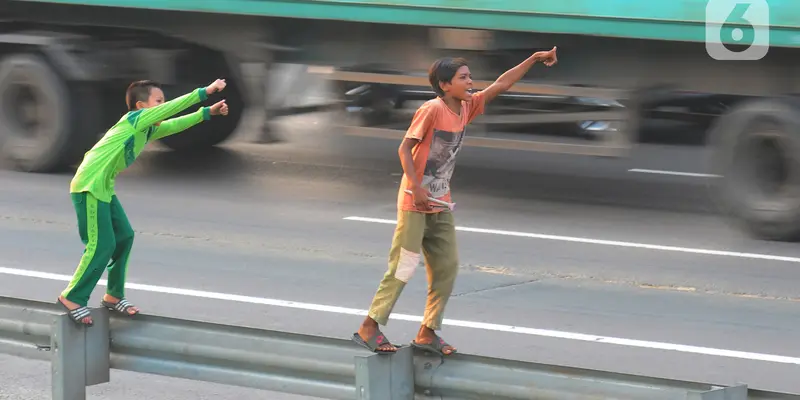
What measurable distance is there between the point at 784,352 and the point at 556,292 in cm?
185

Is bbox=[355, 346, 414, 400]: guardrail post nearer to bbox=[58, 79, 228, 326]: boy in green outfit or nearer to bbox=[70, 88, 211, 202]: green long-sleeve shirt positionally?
bbox=[58, 79, 228, 326]: boy in green outfit

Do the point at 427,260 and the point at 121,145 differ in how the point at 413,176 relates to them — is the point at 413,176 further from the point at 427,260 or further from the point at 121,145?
the point at 121,145

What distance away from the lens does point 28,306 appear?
562cm

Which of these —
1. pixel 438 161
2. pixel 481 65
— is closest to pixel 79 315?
pixel 438 161

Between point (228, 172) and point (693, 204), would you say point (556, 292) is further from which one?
point (228, 172)

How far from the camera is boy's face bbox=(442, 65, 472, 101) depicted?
593cm

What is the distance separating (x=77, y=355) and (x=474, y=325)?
3.15 metres

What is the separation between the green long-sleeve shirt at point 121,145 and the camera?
6.41 m

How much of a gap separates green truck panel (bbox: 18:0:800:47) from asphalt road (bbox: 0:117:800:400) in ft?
5.22

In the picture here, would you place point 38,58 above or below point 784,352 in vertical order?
above

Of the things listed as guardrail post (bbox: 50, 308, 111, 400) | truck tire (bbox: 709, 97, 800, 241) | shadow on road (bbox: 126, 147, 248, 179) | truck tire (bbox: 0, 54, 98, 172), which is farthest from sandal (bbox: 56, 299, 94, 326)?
truck tire (bbox: 0, 54, 98, 172)

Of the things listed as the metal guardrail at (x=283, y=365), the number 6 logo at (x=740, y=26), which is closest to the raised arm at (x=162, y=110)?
the metal guardrail at (x=283, y=365)

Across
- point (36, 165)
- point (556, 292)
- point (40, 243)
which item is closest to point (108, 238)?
point (556, 292)

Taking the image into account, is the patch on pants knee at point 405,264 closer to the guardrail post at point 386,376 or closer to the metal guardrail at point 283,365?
the metal guardrail at point 283,365
